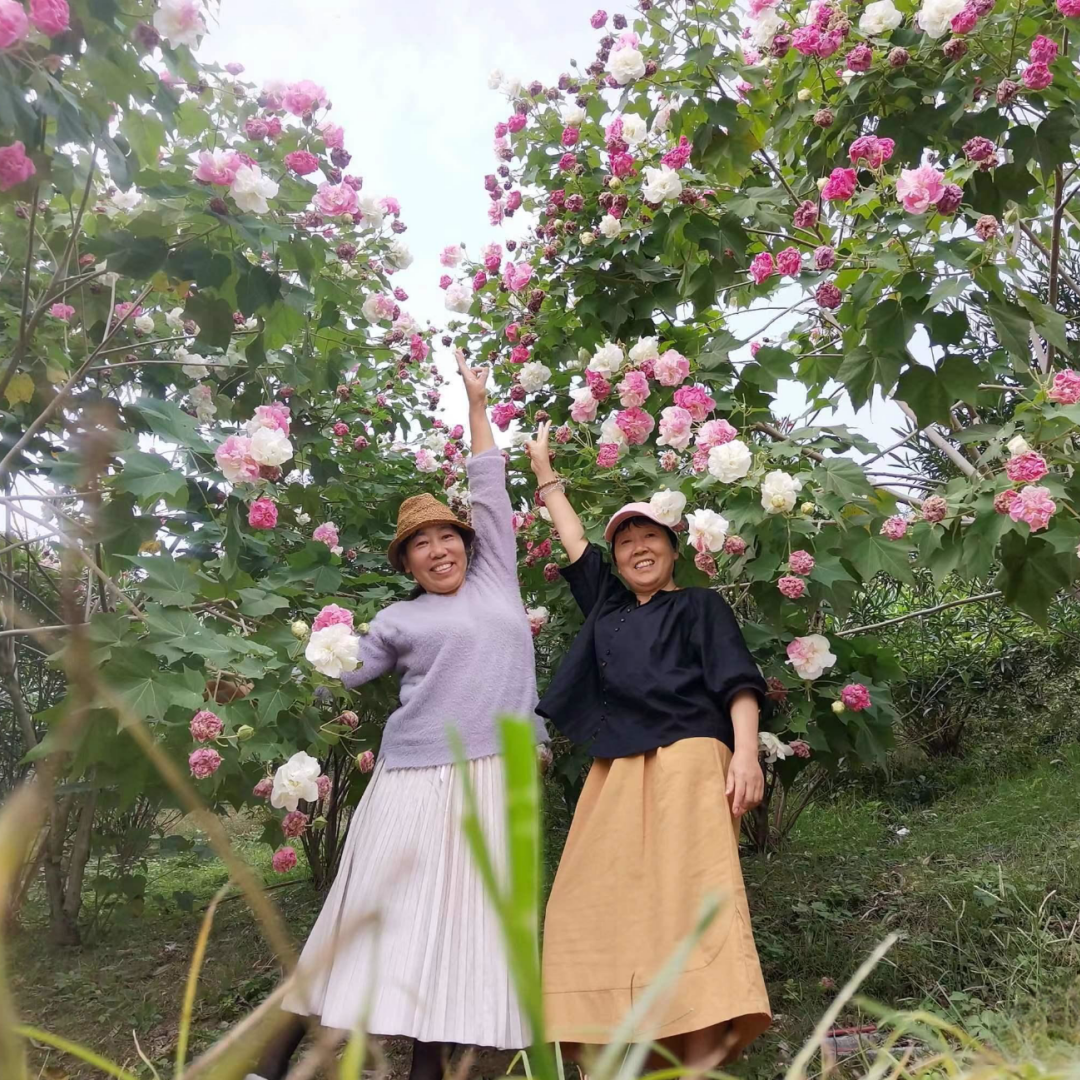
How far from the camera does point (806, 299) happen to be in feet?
8.98

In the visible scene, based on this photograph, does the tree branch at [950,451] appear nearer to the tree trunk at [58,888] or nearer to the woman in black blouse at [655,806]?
the woman in black blouse at [655,806]

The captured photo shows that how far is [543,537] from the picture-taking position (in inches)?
119

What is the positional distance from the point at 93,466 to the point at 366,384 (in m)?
3.33

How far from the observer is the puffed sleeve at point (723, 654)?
88.0 inches

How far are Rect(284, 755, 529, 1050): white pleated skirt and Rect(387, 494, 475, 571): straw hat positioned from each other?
675 millimetres

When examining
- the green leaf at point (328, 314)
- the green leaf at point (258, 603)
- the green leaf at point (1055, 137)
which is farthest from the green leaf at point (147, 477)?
the green leaf at point (1055, 137)

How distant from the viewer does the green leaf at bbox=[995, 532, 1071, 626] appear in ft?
6.67

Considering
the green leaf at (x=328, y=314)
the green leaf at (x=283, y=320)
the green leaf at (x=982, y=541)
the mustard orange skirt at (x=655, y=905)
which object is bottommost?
the mustard orange skirt at (x=655, y=905)

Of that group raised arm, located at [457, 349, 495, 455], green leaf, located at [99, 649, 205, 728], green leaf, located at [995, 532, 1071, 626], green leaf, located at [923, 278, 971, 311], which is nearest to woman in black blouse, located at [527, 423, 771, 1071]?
raised arm, located at [457, 349, 495, 455]

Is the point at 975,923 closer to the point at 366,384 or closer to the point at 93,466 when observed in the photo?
the point at 366,384

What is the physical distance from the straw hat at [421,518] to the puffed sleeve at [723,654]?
75 centimetres

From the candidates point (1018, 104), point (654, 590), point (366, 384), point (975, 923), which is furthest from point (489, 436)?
point (975, 923)

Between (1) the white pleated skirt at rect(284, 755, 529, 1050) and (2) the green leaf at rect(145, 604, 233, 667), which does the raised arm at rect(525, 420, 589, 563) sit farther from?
(2) the green leaf at rect(145, 604, 233, 667)

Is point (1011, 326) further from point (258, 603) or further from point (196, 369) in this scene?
point (196, 369)
